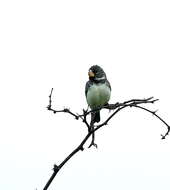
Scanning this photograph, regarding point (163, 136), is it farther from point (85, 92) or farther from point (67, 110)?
point (85, 92)

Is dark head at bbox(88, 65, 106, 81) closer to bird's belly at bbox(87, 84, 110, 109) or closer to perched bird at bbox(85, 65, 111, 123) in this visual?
perched bird at bbox(85, 65, 111, 123)

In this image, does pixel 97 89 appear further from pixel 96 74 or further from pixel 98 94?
pixel 96 74

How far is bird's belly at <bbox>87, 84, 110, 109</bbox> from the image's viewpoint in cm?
1154

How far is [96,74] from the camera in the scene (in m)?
12.1

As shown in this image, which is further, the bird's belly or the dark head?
the dark head

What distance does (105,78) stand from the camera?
12.2 meters

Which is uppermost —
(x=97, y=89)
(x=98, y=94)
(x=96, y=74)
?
(x=96, y=74)

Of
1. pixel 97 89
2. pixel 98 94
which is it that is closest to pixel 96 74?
pixel 97 89

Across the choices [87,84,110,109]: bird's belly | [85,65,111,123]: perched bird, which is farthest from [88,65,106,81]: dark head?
[87,84,110,109]: bird's belly

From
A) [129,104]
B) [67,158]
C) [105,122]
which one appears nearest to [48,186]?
[67,158]

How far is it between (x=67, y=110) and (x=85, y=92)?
801 centimetres

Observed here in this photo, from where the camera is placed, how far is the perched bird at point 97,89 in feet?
37.9

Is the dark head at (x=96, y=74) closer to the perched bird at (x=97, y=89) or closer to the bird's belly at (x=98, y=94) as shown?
the perched bird at (x=97, y=89)

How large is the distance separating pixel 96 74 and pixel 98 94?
2.36 feet
